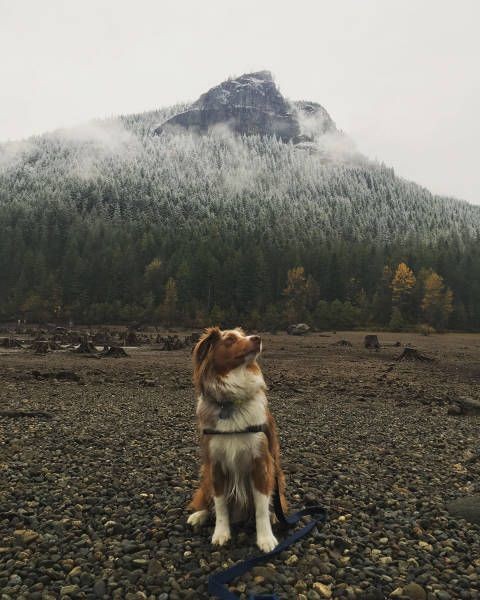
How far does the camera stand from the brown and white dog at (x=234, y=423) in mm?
4895

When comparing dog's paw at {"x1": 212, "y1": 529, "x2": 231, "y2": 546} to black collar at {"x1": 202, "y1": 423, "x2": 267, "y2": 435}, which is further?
dog's paw at {"x1": 212, "y1": 529, "x2": 231, "y2": 546}

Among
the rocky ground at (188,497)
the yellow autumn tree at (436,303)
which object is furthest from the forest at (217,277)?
the rocky ground at (188,497)

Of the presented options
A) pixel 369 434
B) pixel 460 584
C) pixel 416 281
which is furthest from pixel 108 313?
pixel 460 584

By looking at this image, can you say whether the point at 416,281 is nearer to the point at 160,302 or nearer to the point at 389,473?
the point at 160,302

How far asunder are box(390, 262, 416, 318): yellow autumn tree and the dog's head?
7548 cm

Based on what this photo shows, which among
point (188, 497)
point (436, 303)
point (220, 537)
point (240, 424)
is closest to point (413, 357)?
point (188, 497)

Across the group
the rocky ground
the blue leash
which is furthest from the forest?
the blue leash

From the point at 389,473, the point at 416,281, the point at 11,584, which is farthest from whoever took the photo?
the point at 416,281

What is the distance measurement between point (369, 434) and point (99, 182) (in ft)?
603

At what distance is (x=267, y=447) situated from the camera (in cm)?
501

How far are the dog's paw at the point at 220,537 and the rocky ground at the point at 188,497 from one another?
3.6 inches

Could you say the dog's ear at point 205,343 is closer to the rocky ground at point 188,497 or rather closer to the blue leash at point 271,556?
the blue leash at point 271,556

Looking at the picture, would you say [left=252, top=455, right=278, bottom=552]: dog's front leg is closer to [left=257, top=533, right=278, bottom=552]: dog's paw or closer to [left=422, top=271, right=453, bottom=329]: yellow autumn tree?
[left=257, top=533, right=278, bottom=552]: dog's paw

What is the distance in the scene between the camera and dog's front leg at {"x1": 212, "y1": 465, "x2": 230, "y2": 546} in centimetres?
502
